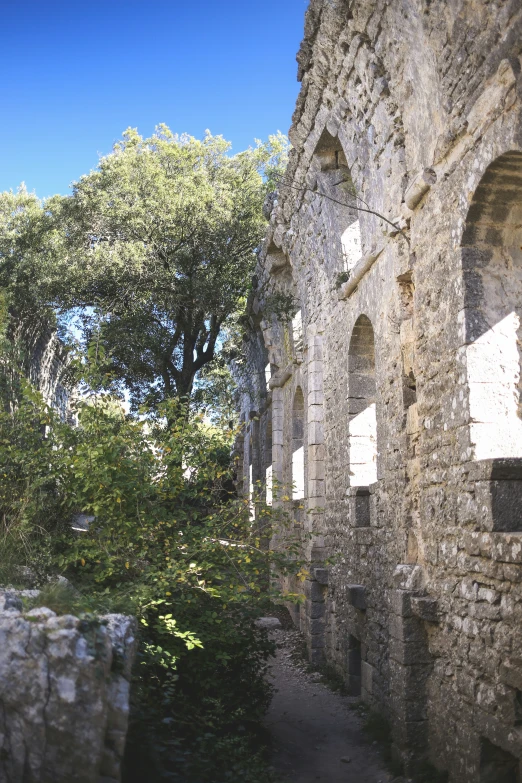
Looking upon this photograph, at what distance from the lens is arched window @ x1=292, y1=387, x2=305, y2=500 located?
1163 centimetres

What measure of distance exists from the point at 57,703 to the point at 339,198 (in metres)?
7.59

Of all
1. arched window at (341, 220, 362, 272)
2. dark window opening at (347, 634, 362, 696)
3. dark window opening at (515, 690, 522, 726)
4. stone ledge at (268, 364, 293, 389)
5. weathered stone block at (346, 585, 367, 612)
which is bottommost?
dark window opening at (347, 634, 362, 696)

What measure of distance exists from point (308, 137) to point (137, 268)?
16.0ft

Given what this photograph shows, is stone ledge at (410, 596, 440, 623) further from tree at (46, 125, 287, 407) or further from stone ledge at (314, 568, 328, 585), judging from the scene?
tree at (46, 125, 287, 407)

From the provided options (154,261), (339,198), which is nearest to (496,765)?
(339,198)

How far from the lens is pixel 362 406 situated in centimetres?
833

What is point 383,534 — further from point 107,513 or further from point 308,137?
point 308,137

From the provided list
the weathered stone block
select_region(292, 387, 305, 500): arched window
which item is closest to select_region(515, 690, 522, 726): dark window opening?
the weathered stone block

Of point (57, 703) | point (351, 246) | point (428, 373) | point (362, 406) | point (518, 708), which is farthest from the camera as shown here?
point (351, 246)

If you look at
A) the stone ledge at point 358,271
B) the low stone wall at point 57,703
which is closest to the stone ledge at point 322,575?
the stone ledge at point 358,271

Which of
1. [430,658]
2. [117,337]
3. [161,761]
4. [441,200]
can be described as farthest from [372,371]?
[117,337]

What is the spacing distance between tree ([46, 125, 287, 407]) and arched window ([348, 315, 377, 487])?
5.68m

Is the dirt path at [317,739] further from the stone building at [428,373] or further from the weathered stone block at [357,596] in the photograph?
the weathered stone block at [357,596]

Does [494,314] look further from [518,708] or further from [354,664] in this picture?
[354,664]
